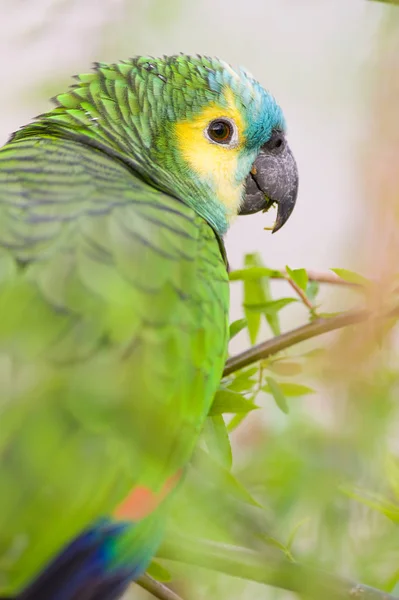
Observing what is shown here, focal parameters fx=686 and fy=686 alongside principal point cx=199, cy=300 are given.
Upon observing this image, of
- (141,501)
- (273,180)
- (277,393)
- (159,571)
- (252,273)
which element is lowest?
(159,571)

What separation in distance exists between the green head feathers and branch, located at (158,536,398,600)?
1.74ft

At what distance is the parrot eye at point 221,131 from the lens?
103 cm

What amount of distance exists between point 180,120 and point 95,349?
1.66ft

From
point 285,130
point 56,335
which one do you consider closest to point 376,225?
point 56,335

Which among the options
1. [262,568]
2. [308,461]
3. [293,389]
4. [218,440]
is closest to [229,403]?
[218,440]

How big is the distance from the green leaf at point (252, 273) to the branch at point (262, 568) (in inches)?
13.5

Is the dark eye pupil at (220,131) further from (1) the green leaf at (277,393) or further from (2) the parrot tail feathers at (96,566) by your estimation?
(2) the parrot tail feathers at (96,566)

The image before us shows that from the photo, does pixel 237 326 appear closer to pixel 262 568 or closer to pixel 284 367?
pixel 284 367

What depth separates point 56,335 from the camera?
60cm

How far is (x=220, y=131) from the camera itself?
1.04m

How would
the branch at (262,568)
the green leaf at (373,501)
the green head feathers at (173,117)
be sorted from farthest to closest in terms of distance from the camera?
the green head feathers at (173,117) < the green leaf at (373,501) < the branch at (262,568)

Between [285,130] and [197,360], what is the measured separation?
22.5 inches

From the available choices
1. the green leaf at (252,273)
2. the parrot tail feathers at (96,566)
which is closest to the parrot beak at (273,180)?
the green leaf at (252,273)

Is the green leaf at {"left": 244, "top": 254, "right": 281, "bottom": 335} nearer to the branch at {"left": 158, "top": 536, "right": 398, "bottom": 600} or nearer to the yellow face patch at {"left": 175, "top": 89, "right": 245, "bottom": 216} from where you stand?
the yellow face patch at {"left": 175, "top": 89, "right": 245, "bottom": 216}
